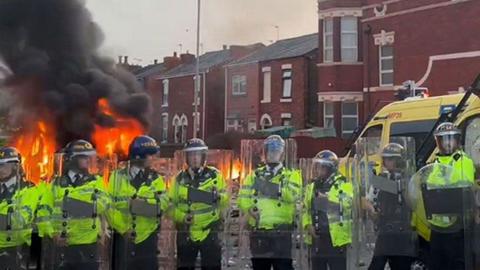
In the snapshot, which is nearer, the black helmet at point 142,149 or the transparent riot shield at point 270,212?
the transparent riot shield at point 270,212

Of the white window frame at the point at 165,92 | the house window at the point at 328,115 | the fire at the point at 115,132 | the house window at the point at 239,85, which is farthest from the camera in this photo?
the white window frame at the point at 165,92

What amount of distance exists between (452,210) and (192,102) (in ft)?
115

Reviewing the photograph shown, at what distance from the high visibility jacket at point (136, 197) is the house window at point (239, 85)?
30739 mm

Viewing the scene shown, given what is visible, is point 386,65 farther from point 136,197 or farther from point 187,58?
point 136,197

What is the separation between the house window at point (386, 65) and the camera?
1059 inches

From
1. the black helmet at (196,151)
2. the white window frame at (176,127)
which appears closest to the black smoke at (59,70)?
the black helmet at (196,151)

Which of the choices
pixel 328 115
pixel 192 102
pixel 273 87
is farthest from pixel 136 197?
pixel 192 102

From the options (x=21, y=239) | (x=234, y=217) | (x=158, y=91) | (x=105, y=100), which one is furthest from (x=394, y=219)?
(x=158, y=91)

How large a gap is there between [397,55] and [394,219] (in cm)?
2029

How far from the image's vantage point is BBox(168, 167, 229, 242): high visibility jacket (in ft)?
23.0

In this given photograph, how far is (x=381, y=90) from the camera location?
27.0 m

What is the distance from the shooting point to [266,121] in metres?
35.7

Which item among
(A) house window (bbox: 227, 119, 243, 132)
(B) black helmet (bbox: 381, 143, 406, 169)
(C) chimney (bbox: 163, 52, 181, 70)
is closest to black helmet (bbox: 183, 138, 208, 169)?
(B) black helmet (bbox: 381, 143, 406, 169)

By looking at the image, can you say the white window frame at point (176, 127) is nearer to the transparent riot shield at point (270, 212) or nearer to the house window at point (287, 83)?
the house window at point (287, 83)
